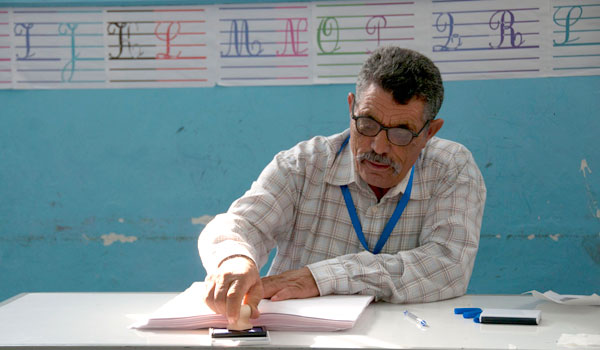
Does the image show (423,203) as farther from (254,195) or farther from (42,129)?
(42,129)

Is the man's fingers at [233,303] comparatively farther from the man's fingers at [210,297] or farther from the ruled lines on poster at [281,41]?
the ruled lines on poster at [281,41]

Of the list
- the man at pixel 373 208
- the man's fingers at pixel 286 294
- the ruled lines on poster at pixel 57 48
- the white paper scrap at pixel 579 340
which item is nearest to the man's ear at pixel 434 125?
the man at pixel 373 208

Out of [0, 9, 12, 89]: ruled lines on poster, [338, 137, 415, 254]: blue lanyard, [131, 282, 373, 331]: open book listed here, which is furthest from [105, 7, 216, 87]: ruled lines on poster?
[131, 282, 373, 331]: open book

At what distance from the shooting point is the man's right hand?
1531mm

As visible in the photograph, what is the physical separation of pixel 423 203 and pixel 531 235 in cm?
139

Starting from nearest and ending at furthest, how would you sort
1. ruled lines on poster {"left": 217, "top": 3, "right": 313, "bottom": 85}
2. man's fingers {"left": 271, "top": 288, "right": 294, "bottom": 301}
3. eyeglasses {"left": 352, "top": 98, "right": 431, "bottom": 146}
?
man's fingers {"left": 271, "top": 288, "right": 294, "bottom": 301}, eyeglasses {"left": 352, "top": 98, "right": 431, "bottom": 146}, ruled lines on poster {"left": 217, "top": 3, "right": 313, "bottom": 85}

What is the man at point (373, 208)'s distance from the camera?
1902mm

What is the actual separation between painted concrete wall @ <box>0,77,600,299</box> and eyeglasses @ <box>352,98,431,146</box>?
139cm

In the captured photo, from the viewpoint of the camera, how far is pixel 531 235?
3.35 meters

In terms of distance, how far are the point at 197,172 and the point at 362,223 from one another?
1470mm

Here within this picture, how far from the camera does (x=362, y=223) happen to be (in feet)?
7.32

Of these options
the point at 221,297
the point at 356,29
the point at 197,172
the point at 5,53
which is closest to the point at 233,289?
the point at 221,297

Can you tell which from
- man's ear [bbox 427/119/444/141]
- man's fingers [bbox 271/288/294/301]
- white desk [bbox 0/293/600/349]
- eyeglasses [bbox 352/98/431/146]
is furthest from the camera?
man's ear [bbox 427/119/444/141]

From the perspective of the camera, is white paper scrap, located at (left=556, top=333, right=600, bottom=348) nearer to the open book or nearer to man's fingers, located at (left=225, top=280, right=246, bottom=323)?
the open book
